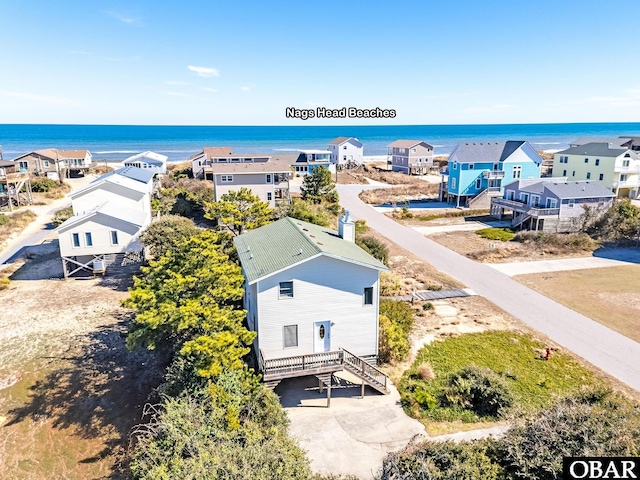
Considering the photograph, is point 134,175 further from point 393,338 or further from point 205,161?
point 393,338

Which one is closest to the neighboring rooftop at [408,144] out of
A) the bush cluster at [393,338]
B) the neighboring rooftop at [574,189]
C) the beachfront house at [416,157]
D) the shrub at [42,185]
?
the beachfront house at [416,157]

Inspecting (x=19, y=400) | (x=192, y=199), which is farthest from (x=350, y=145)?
(x=19, y=400)

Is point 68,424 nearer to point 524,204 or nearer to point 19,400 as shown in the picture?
point 19,400

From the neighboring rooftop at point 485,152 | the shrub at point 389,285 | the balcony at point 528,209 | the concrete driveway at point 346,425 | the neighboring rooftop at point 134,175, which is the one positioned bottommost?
the concrete driveway at point 346,425

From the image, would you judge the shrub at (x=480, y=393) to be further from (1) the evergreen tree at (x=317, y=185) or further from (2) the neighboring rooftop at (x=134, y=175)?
(2) the neighboring rooftop at (x=134, y=175)

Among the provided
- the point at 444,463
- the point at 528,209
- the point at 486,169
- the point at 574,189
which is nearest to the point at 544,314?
the point at 444,463

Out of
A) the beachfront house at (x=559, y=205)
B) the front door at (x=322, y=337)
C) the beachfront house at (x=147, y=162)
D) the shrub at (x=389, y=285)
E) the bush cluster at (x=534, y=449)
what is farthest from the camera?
the beachfront house at (x=147, y=162)
